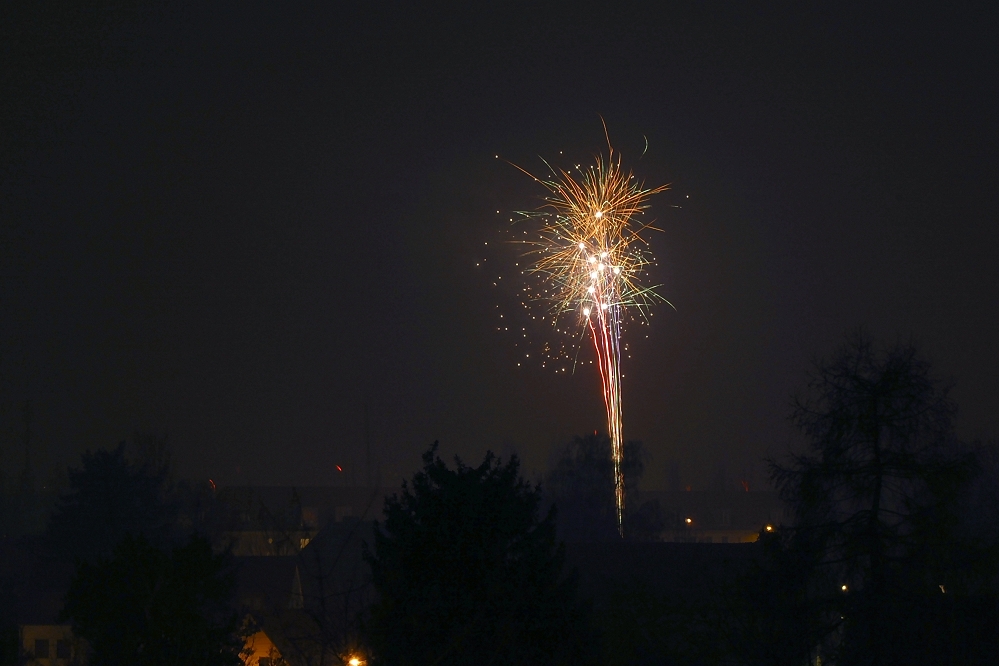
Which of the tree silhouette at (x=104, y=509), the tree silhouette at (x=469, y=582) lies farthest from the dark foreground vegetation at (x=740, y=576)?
the tree silhouette at (x=104, y=509)

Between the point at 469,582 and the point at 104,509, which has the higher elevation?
the point at 104,509

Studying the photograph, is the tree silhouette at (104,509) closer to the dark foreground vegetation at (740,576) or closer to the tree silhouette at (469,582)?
the dark foreground vegetation at (740,576)

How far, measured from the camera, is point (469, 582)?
50.9ft

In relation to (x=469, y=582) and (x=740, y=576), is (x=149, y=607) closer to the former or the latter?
(x=469, y=582)

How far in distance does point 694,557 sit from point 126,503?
35.8m

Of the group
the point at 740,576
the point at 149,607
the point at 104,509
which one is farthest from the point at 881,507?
the point at 104,509

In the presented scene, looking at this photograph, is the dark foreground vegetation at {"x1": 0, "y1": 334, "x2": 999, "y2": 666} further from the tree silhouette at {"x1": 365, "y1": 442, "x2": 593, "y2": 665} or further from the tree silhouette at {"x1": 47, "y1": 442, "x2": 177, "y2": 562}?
the tree silhouette at {"x1": 47, "y1": 442, "x2": 177, "y2": 562}

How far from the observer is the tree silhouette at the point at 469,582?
15289 millimetres

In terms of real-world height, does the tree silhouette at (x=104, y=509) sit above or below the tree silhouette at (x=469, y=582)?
above

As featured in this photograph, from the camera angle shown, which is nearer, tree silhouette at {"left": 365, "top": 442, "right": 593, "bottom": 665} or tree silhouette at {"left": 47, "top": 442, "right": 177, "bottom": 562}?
tree silhouette at {"left": 365, "top": 442, "right": 593, "bottom": 665}

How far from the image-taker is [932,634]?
17359 mm

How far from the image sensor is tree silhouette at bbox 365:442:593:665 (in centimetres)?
1529

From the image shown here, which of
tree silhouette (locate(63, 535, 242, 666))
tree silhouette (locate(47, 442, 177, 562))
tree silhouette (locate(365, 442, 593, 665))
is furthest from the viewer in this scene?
tree silhouette (locate(47, 442, 177, 562))

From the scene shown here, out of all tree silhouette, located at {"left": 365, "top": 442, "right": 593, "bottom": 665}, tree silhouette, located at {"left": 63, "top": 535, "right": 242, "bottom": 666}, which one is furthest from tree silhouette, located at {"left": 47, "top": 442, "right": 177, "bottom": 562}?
tree silhouette, located at {"left": 365, "top": 442, "right": 593, "bottom": 665}
